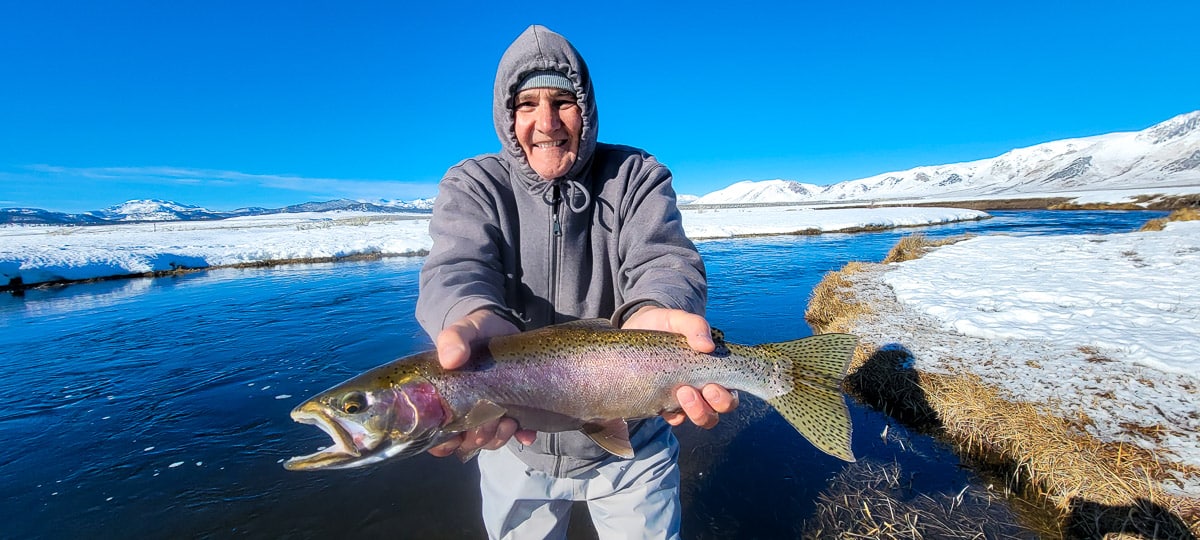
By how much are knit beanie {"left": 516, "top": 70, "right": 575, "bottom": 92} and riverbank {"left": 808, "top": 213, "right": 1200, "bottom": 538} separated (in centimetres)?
497

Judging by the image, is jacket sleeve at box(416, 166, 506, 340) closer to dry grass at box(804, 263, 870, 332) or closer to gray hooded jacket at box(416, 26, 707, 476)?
gray hooded jacket at box(416, 26, 707, 476)

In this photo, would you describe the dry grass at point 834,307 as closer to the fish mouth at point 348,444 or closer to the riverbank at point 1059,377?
the riverbank at point 1059,377

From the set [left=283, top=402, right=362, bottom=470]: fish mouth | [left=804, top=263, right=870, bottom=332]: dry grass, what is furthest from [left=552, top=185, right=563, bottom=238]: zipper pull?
[left=804, top=263, right=870, bottom=332]: dry grass

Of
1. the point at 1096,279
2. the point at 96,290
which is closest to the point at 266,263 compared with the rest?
the point at 96,290

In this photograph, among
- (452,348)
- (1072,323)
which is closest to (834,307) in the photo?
(1072,323)

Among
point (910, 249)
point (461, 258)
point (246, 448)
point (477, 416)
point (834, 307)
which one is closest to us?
point (477, 416)

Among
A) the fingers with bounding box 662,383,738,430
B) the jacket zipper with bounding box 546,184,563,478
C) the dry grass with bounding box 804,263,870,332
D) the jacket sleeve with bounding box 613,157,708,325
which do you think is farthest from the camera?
the dry grass with bounding box 804,263,870,332

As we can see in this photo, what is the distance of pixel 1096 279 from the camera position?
1009 centimetres

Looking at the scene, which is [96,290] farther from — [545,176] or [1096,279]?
[1096,279]

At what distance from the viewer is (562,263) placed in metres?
2.77

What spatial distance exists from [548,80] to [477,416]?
1.68 meters

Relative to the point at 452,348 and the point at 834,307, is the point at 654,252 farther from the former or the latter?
the point at 834,307

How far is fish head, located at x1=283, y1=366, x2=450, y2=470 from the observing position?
2016mm

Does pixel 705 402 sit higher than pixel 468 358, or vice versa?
pixel 468 358
